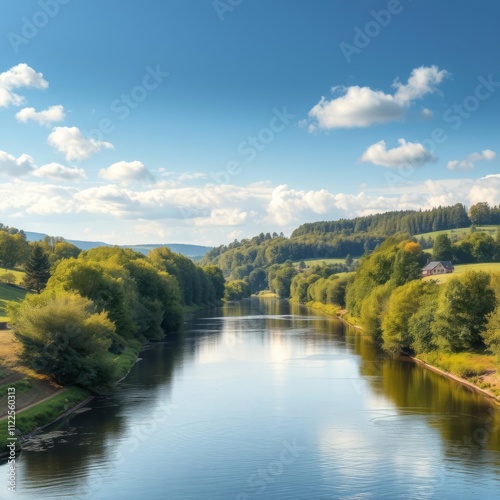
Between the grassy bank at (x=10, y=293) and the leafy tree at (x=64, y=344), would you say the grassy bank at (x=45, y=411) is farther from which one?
the grassy bank at (x=10, y=293)

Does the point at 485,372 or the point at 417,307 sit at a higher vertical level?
the point at 417,307

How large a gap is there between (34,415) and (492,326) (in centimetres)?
3947

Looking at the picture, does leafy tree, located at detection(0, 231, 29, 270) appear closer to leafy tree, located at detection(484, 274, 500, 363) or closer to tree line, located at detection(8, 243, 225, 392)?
tree line, located at detection(8, 243, 225, 392)

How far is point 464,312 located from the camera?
63.1m

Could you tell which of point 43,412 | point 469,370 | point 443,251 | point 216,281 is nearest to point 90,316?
point 43,412

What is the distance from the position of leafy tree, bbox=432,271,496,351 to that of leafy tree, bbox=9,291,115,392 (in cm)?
3422

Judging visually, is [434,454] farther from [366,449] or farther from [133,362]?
[133,362]

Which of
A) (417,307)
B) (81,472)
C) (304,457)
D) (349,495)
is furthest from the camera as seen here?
(417,307)

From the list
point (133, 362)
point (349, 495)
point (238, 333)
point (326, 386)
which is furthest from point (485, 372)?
point (238, 333)

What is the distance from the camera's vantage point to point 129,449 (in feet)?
125

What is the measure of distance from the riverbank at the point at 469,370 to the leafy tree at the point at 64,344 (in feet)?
106

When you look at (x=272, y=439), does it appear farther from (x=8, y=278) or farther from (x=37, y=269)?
(x=8, y=278)

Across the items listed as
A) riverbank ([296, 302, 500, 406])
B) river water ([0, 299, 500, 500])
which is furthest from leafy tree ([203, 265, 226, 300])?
river water ([0, 299, 500, 500])

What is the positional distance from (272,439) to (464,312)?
3162cm
